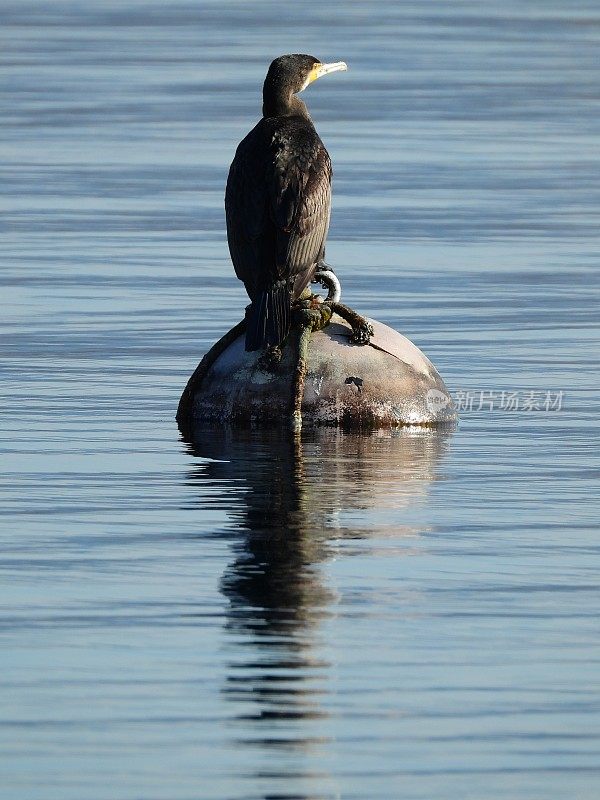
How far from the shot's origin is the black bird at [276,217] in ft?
38.2

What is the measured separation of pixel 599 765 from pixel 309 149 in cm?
571

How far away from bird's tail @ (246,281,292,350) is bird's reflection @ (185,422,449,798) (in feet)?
1.44

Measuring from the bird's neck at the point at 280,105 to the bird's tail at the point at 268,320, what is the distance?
96 cm

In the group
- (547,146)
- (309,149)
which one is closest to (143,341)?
(309,149)

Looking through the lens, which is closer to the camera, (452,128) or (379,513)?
(379,513)

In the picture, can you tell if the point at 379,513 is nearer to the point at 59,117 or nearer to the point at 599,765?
the point at 599,765

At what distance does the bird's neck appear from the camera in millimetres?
12062

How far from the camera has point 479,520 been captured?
9.59 meters

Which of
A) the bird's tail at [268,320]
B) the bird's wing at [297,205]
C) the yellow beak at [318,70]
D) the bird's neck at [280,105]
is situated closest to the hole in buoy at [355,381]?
the bird's tail at [268,320]

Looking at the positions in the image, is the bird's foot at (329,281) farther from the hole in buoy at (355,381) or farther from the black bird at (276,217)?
the hole in buoy at (355,381)

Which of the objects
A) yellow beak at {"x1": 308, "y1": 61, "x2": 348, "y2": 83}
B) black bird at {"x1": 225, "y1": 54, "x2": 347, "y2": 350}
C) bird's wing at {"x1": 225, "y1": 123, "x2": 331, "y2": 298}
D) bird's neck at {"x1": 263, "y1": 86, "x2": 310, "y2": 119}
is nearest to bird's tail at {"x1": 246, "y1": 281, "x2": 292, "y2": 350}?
black bird at {"x1": 225, "y1": 54, "x2": 347, "y2": 350}

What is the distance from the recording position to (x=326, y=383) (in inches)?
459

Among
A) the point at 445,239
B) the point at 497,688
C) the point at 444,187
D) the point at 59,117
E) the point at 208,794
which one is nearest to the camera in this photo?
the point at 208,794

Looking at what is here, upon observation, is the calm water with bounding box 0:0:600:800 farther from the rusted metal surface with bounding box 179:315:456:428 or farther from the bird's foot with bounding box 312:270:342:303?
the bird's foot with bounding box 312:270:342:303
